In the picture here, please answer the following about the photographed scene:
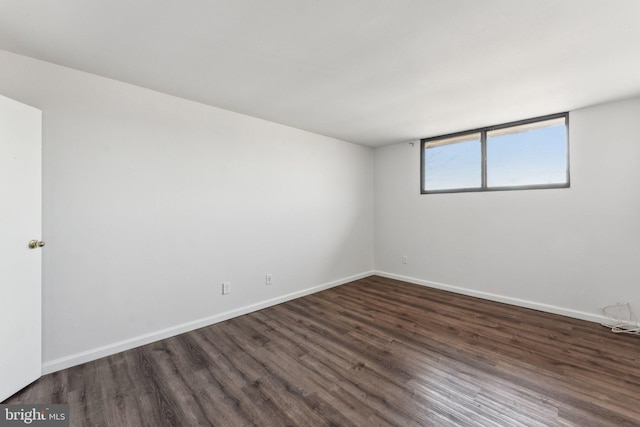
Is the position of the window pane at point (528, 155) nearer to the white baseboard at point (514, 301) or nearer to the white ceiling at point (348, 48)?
the white ceiling at point (348, 48)

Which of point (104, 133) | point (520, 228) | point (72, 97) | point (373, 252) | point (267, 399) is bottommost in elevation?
point (267, 399)

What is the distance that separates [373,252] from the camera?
16.1 feet

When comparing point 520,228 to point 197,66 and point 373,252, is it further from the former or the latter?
point 197,66

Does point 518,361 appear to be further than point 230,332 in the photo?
No

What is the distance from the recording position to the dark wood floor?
155 centimetres

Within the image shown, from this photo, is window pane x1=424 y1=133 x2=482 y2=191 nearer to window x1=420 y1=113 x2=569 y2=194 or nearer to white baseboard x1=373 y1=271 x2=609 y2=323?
window x1=420 y1=113 x2=569 y2=194

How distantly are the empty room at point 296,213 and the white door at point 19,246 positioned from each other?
0.01 m

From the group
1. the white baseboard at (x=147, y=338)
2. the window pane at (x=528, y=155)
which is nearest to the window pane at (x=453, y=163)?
the window pane at (x=528, y=155)

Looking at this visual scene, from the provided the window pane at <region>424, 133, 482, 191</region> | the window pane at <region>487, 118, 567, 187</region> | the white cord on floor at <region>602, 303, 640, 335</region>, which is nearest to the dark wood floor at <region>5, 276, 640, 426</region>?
the white cord on floor at <region>602, 303, 640, 335</region>

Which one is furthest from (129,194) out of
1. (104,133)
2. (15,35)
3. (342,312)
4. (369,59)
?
(342,312)

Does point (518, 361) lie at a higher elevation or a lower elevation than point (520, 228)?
lower

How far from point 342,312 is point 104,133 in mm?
2987

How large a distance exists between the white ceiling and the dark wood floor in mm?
2346

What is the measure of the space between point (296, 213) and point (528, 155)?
10.2 ft
